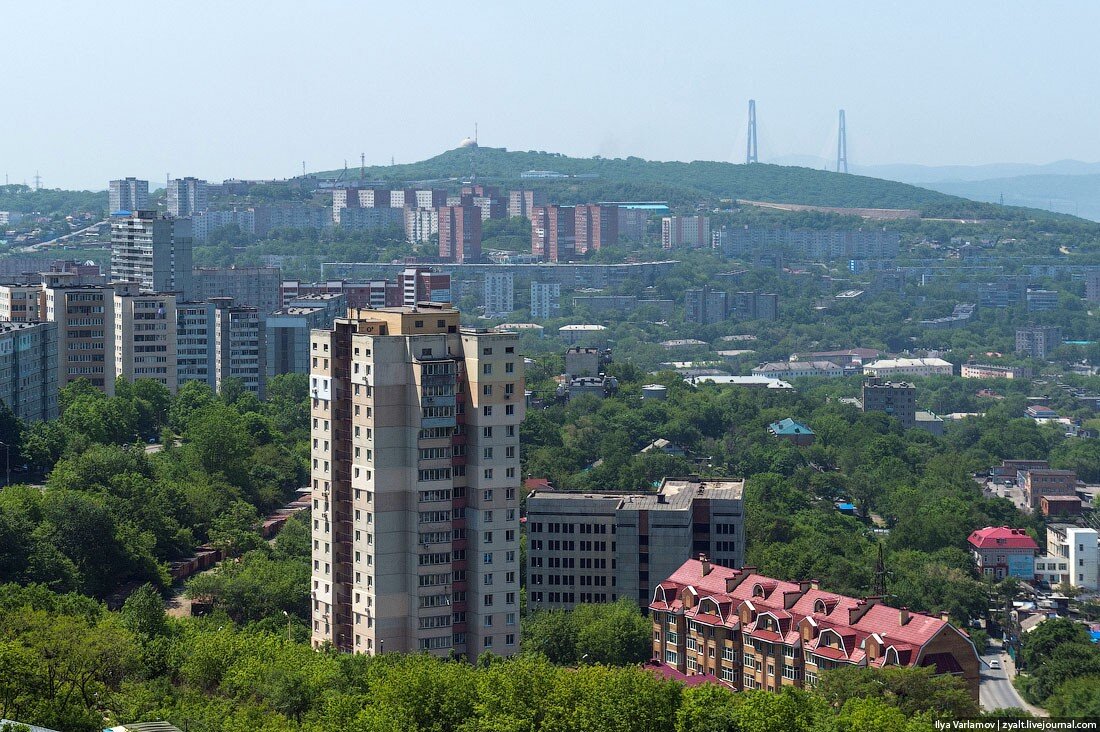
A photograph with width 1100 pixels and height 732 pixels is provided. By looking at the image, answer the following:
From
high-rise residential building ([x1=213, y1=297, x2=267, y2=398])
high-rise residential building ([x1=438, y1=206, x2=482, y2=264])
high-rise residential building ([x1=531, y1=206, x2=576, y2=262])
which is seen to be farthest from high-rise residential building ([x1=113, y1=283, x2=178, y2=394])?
high-rise residential building ([x1=531, y1=206, x2=576, y2=262])

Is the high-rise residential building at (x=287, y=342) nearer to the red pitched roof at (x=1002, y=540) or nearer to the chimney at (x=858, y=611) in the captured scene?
the red pitched roof at (x=1002, y=540)

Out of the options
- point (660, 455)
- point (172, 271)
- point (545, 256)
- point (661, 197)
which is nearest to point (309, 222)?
point (545, 256)

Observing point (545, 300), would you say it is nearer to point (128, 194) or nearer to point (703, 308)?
point (703, 308)

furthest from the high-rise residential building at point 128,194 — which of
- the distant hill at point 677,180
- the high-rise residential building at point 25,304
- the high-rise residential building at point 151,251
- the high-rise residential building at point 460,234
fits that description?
the high-rise residential building at point 25,304

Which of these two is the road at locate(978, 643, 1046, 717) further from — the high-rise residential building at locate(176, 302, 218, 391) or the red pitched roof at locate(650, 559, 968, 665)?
the high-rise residential building at locate(176, 302, 218, 391)

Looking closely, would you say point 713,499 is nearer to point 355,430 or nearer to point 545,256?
point 355,430

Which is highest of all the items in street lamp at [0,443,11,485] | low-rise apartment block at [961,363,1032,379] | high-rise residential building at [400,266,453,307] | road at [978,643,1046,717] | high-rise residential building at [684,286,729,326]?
high-rise residential building at [400,266,453,307]
